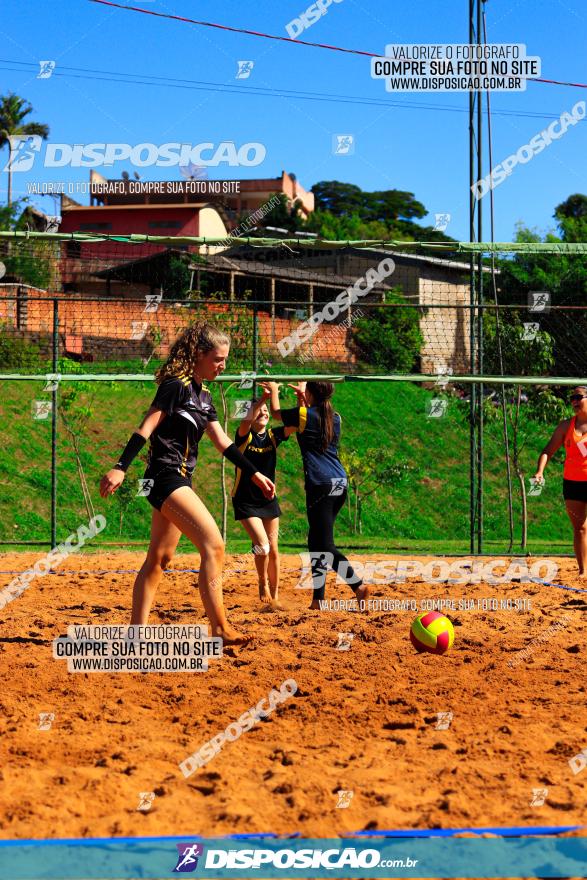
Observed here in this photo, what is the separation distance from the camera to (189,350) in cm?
666

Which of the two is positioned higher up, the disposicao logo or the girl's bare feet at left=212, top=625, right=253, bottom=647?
the girl's bare feet at left=212, top=625, right=253, bottom=647

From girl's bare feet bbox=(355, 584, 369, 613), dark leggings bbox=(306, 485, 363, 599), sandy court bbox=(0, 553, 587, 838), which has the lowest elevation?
sandy court bbox=(0, 553, 587, 838)

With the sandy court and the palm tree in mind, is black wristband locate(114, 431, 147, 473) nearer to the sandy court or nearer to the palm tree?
the sandy court

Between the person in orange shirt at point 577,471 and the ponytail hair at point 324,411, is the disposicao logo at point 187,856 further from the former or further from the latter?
the person in orange shirt at point 577,471

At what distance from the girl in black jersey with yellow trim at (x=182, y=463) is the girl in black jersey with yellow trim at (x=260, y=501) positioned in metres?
1.77

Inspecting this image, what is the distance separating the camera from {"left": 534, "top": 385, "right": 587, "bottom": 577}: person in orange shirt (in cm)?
1032

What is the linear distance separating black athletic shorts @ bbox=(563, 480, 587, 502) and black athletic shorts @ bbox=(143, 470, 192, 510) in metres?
5.34

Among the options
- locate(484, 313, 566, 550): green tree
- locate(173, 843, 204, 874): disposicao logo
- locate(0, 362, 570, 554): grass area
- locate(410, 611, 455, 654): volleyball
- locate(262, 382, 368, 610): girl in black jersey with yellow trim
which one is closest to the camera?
locate(173, 843, 204, 874): disposicao logo

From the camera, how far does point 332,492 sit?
848 centimetres

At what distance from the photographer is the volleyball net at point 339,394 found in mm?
13336

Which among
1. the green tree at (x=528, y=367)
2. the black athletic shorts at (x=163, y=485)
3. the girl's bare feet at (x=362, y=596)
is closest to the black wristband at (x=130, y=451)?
the black athletic shorts at (x=163, y=485)

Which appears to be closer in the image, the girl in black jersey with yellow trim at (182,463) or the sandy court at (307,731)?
the sandy court at (307,731)

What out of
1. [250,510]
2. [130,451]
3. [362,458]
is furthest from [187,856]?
[362,458]

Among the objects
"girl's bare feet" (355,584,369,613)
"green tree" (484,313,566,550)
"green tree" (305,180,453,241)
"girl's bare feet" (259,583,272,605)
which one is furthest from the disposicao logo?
"green tree" (305,180,453,241)
